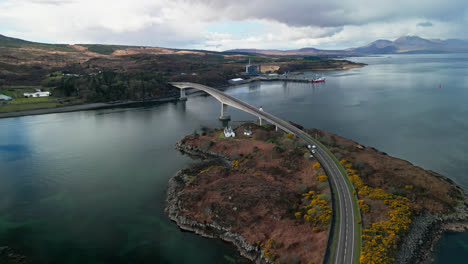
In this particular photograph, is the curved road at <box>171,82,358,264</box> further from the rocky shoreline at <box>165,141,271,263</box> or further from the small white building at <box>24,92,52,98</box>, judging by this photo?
the small white building at <box>24,92,52,98</box>

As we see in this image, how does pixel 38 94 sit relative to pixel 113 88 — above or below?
below

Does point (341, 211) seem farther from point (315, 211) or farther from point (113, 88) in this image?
point (113, 88)

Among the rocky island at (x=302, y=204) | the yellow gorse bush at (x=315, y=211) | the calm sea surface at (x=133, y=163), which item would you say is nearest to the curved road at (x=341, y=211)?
the rocky island at (x=302, y=204)

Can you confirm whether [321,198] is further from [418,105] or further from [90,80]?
[90,80]

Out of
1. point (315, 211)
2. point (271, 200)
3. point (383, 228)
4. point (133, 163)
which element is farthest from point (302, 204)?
point (133, 163)

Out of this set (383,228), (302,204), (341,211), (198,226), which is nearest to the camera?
(383,228)

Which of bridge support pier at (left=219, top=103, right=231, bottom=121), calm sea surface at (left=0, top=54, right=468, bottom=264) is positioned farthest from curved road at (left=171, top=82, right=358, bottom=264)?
bridge support pier at (left=219, top=103, right=231, bottom=121)

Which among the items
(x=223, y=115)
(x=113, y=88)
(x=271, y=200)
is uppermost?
(x=113, y=88)
